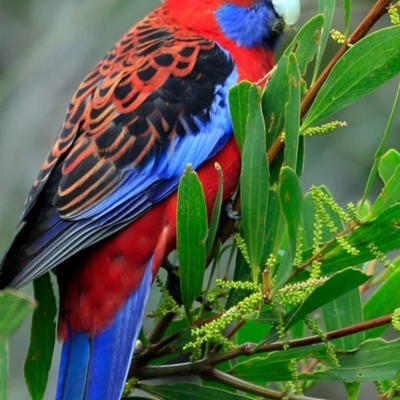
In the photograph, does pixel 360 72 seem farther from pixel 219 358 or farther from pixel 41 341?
pixel 41 341

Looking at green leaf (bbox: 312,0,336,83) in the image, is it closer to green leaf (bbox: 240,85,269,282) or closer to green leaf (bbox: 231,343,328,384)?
green leaf (bbox: 240,85,269,282)

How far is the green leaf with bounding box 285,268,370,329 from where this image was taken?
4.21 ft

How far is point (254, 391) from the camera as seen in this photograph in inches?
54.6

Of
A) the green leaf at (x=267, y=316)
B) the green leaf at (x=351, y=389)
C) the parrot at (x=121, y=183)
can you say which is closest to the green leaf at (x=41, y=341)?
the parrot at (x=121, y=183)

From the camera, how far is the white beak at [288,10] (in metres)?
2.03

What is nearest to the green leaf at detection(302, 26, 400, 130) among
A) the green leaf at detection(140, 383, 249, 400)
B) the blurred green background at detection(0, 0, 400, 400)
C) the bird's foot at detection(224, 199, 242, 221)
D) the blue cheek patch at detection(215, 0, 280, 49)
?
the bird's foot at detection(224, 199, 242, 221)

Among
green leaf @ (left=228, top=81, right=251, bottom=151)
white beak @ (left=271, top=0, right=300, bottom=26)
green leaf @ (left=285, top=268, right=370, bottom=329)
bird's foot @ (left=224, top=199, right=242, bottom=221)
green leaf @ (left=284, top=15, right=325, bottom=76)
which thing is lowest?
green leaf @ (left=285, top=268, right=370, bottom=329)

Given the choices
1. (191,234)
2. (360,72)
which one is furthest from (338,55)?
(191,234)

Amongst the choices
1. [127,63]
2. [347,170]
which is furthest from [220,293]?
[347,170]

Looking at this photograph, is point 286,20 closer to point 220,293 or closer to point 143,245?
point 143,245

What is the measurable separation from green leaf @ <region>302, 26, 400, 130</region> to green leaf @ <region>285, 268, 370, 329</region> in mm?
300

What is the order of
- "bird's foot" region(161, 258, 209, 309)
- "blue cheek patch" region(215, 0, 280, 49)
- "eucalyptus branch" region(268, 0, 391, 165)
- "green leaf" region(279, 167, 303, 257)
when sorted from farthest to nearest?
"blue cheek patch" region(215, 0, 280, 49) < "bird's foot" region(161, 258, 209, 309) < "eucalyptus branch" region(268, 0, 391, 165) < "green leaf" region(279, 167, 303, 257)

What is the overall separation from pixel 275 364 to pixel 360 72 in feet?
1.80

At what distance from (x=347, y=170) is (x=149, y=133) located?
1.89 metres
